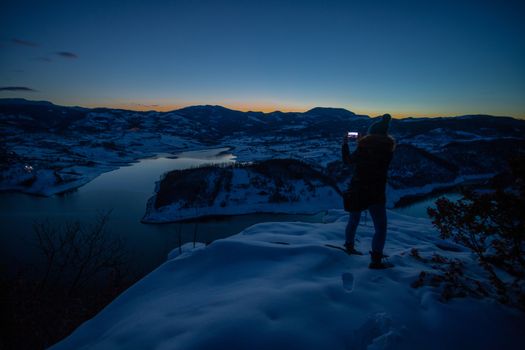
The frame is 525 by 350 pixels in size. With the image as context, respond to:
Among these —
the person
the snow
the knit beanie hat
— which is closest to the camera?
the snow

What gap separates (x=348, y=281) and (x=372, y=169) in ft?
6.16

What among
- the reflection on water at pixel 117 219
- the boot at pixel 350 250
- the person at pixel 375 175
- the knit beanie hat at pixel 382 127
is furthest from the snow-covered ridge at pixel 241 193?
the knit beanie hat at pixel 382 127

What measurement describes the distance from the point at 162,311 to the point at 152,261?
2330 cm

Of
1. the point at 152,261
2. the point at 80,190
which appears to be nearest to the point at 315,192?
the point at 152,261

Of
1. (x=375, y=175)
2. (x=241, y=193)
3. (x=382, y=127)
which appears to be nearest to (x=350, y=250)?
Result: (x=375, y=175)

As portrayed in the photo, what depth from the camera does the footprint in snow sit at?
3446 millimetres

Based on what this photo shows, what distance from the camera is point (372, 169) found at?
4.35 metres

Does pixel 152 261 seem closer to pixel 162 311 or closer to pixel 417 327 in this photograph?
pixel 162 311

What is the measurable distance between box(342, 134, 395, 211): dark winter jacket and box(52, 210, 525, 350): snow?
3.70ft

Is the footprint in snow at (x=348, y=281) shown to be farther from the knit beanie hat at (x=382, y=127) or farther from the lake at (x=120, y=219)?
the lake at (x=120, y=219)

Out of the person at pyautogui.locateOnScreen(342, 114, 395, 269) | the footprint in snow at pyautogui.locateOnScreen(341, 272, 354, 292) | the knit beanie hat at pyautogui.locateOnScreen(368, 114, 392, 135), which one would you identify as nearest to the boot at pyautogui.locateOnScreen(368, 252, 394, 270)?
the person at pyautogui.locateOnScreen(342, 114, 395, 269)

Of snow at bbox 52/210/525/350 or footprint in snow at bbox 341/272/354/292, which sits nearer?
snow at bbox 52/210/525/350

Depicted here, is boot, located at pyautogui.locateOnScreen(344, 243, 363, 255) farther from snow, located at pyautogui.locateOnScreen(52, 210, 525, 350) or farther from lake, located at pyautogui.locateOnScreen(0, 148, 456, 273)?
lake, located at pyautogui.locateOnScreen(0, 148, 456, 273)

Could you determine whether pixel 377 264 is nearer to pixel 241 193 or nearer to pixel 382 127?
pixel 382 127
